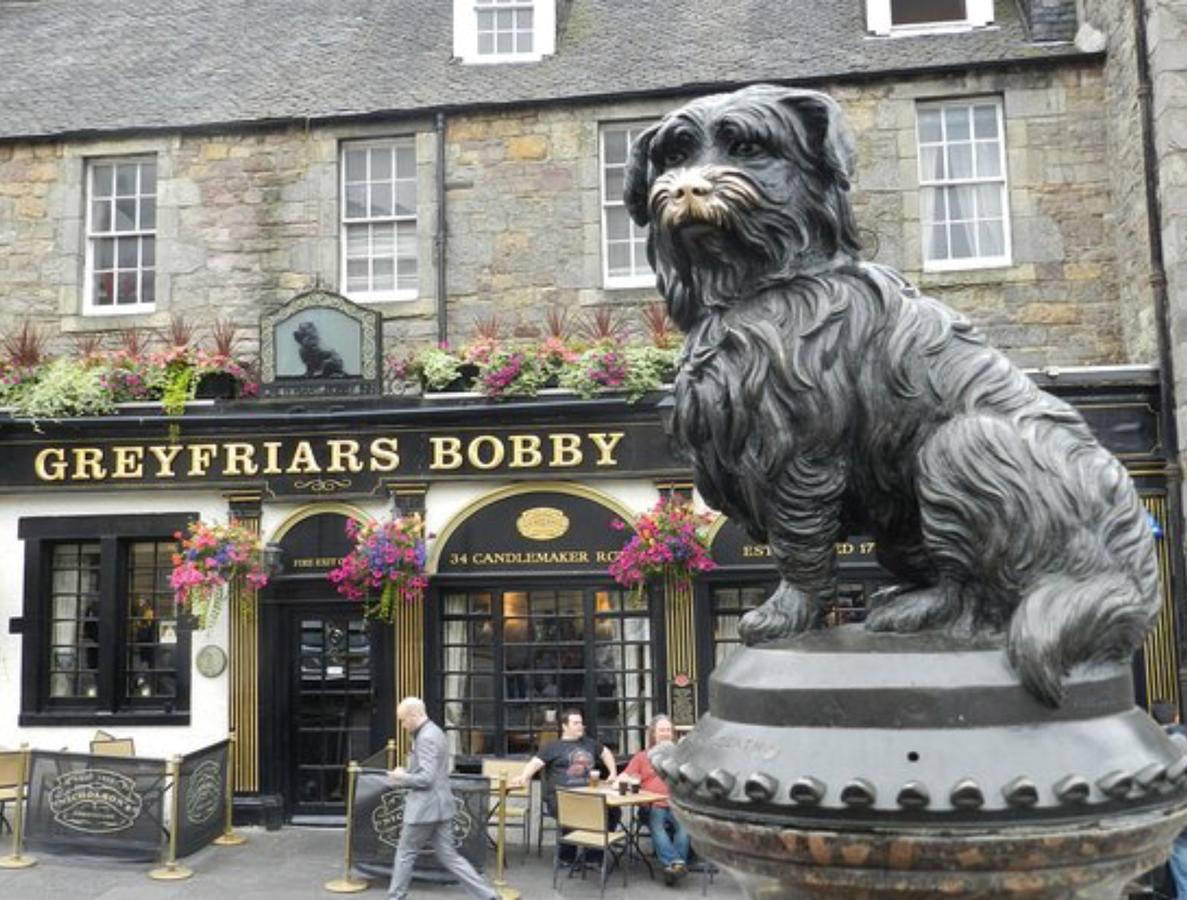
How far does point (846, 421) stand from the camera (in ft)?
7.20

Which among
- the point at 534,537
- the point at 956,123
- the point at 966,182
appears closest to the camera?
the point at 534,537

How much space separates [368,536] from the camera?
10867 millimetres

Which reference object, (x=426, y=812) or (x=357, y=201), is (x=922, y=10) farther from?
(x=426, y=812)

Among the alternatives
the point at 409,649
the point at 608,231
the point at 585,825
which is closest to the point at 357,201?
the point at 608,231

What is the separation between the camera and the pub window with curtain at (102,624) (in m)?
11.7

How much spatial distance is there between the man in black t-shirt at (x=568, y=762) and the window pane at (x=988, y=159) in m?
6.81

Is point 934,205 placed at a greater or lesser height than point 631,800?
greater

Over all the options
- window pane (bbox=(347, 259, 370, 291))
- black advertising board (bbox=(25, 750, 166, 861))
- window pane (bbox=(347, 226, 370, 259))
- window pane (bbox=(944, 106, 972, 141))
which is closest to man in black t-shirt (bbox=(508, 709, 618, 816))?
black advertising board (bbox=(25, 750, 166, 861))

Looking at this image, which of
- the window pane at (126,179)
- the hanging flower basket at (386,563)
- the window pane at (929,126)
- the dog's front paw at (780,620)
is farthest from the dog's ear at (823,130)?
the window pane at (126,179)

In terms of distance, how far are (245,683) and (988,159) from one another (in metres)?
9.11

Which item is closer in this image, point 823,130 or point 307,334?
point 823,130

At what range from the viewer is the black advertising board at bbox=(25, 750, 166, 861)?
930 cm

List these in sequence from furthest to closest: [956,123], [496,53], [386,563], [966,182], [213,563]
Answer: [496,53] < [956,123] < [966,182] < [213,563] < [386,563]

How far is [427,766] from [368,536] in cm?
331
